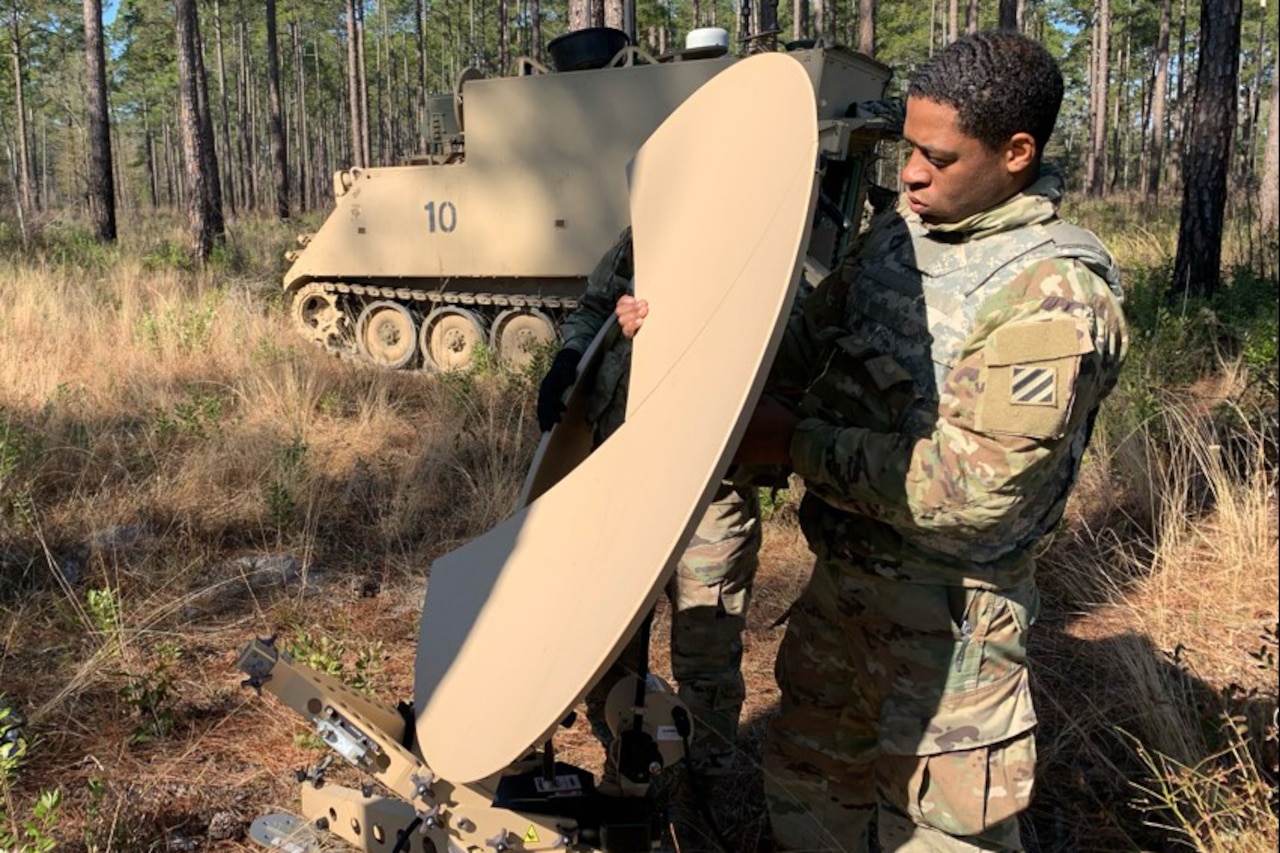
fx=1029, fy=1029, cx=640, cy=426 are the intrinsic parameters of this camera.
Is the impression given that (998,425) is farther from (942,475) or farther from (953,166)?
(953,166)

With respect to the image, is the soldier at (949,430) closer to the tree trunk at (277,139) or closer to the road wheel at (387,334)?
the road wheel at (387,334)

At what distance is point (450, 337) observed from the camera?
31.4 feet

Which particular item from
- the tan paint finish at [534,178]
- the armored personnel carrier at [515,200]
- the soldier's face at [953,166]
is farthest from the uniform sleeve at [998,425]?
the tan paint finish at [534,178]

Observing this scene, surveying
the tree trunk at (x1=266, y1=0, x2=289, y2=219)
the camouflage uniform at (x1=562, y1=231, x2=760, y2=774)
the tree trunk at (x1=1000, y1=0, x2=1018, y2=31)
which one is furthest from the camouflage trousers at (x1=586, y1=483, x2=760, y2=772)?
the tree trunk at (x1=266, y1=0, x2=289, y2=219)

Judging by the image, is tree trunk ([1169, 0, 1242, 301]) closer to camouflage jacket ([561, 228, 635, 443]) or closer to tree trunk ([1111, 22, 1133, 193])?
camouflage jacket ([561, 228, 635, 443])

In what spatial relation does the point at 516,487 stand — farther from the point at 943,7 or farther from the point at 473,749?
the point at 943,7

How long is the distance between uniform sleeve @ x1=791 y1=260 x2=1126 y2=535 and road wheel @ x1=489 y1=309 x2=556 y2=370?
722cm

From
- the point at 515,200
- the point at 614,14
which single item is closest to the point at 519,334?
the point at 515,200

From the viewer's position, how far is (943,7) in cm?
3562

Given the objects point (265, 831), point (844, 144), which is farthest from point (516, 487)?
point (844, 144)

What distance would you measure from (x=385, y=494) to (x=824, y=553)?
369 cm

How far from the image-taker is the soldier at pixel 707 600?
9.00 feet

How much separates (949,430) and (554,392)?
101cm

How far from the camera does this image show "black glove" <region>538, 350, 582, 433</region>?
225 centimetres
